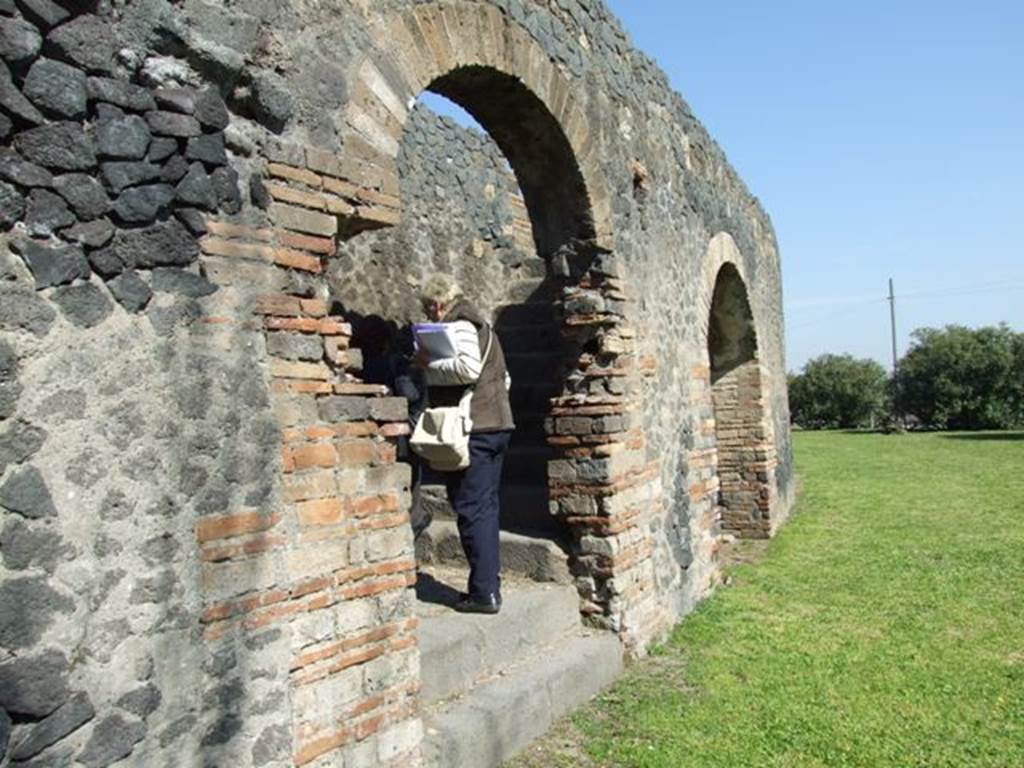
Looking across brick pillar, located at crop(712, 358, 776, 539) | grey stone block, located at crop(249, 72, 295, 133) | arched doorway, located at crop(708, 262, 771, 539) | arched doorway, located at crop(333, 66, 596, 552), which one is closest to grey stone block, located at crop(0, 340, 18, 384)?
grey stone block, located at crop(249, 72, 295, 133)

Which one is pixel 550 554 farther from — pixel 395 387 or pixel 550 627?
pixel 395 387

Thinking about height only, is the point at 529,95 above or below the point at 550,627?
above

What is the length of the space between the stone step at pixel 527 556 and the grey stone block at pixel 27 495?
128 inches

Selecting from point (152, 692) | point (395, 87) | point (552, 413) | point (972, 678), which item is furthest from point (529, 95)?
point (972, 678)

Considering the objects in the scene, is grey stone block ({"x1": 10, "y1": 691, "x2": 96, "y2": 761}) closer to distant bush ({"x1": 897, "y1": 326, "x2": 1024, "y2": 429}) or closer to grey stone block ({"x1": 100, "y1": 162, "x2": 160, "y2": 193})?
grey stone block ({"x1": 100, "y1": 162, "x2": 160, "y2": 193})

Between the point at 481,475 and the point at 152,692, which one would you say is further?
the point at 481,475

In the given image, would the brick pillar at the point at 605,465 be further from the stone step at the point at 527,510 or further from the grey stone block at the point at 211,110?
the grey stone block at the point at 211,110

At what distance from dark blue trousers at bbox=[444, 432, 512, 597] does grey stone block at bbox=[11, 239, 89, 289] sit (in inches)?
92.0

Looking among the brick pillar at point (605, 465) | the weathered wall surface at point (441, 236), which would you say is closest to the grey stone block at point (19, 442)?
the brick pillar at point (605, 465)

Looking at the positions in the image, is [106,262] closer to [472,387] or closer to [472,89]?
[472,387]

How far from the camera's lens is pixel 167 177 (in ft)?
9.70

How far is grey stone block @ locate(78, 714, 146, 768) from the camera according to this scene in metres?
2.61

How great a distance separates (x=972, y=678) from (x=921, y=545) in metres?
4.11

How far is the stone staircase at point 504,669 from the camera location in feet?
13.0
